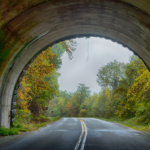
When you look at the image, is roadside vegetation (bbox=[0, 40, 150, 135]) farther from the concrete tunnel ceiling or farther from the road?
the concrete tunnel ceiling

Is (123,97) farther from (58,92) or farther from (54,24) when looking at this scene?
(54,24)

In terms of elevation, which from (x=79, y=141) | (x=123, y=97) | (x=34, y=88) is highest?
(x=34, y=88)

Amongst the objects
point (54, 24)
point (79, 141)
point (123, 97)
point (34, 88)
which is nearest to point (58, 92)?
point (123, 97)

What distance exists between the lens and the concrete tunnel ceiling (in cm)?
724

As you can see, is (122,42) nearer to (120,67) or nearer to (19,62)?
(19,62)

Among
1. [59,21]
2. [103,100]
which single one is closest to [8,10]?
[59,21]

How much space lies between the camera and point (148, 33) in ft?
26.7

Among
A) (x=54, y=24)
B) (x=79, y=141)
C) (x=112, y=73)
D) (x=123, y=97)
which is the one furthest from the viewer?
(x=112, y=73)

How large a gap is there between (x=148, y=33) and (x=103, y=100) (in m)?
51.6

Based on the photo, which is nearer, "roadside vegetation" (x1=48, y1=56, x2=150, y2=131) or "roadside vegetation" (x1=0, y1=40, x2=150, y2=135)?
"roadside vegetation" (x1=0, y1=40, x2=150, y2=135)

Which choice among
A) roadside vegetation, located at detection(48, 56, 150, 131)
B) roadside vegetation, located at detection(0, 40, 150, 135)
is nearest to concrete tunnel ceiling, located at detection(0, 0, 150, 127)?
roadside vegetation, located at detection(0, 40, 150, 135)

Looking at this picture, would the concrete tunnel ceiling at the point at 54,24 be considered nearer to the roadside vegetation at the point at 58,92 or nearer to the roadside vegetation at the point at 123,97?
the roadside vegetation at the point at 58,92

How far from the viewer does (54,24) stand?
364 inches

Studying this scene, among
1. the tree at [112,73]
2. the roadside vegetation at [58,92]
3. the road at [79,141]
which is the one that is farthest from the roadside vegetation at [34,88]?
the tree at [112,73]
